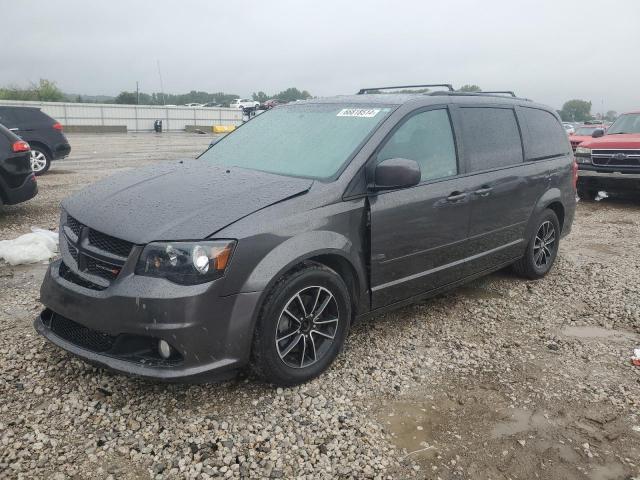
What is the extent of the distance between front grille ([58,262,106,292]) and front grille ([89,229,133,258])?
204 mm

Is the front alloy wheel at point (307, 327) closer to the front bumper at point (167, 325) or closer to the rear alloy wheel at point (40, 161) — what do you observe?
→ the front bumper at point (167, 325)

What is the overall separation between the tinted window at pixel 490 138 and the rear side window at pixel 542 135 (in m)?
0.19

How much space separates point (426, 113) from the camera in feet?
13.6

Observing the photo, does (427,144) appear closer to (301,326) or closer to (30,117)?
(301,326)

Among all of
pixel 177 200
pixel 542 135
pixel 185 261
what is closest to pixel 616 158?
pixel 542 135

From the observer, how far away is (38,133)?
12359 millimetres

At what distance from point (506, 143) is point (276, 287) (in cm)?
284

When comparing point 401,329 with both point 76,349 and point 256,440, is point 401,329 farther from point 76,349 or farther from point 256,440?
point 76,349

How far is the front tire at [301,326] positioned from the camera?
312cm

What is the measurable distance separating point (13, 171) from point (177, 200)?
17.3 ft

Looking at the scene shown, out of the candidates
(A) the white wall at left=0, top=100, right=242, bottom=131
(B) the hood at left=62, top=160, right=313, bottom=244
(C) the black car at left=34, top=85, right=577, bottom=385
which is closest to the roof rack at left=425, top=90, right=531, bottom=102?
(C) the black car at left=34, top=85, right=577, bottom=385

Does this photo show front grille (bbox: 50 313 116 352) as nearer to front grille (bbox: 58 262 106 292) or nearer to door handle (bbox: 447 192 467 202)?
front grille (bbox: 58 262 106 292)

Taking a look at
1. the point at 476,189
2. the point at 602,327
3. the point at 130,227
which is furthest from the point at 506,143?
the point at 130,227

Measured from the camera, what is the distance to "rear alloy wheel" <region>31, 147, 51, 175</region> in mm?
12352
